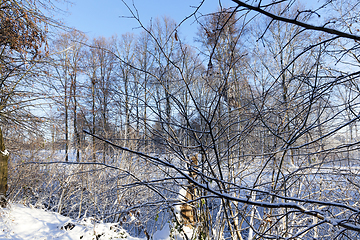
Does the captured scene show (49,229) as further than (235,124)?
Yes

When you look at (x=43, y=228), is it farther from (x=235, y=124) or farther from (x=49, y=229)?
(x=235, y=124)

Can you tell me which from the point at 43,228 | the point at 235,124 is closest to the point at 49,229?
the point at 43,228

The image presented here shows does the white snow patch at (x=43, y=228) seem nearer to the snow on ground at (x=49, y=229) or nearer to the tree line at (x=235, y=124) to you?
the snow on ground at (x=49, y=229)

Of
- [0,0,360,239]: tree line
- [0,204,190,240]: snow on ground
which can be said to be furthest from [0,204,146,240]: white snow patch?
[0,0,360,239]: tree line

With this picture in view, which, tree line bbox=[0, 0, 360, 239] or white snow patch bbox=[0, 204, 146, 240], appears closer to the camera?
tree line bbox=[0, 0, 360, 239]

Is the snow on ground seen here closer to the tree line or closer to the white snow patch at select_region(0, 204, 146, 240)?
the white snow patch at select_region(0, 204, 146, 240)

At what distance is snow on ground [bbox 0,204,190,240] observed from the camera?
3590 mm

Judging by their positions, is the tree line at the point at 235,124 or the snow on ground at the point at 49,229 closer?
the tree line at the point at 235,124

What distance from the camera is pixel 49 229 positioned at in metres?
3.86

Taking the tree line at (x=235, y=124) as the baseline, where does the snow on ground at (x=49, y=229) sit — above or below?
below

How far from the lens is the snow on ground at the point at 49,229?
3.59 meters

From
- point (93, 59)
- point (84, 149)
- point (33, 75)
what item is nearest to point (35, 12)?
point (33, 75)

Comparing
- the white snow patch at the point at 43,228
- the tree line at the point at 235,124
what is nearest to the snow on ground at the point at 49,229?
the white snow patch at the point at 43,228

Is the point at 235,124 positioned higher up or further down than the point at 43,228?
higher up
